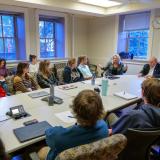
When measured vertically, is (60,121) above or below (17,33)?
below

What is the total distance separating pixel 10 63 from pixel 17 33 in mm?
926

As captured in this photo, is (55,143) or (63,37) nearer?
(55,143)

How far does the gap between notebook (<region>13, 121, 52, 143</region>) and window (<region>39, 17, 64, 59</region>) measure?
4349mm

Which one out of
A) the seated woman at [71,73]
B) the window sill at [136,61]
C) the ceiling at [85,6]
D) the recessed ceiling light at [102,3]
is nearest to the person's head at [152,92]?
the seated woman at [71,73]

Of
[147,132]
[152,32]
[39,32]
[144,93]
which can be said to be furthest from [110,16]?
[147,132]

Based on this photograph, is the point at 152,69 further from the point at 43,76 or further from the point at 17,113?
the point at 17,113

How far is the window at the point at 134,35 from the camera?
5230 millimetres

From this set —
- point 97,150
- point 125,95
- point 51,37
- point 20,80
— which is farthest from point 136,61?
point 97,150

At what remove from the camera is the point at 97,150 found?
98cm

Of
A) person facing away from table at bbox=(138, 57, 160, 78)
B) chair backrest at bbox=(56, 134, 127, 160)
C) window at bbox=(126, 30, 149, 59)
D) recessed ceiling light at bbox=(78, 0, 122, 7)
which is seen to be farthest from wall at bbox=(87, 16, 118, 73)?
chair backrest at bbox=(56, 134, 127, 160)

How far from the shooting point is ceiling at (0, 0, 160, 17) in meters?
4.12

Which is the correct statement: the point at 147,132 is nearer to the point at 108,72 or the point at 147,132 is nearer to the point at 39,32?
the point at 108,72

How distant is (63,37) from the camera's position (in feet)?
19.6

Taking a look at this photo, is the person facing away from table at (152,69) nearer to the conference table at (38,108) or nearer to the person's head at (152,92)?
the conference table at (38,108)
